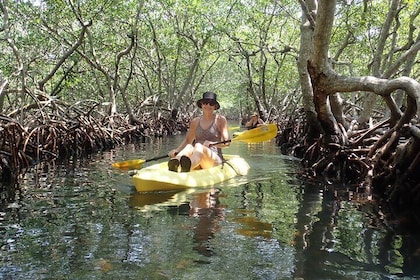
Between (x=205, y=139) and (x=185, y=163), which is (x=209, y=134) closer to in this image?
(x=205, y=139)

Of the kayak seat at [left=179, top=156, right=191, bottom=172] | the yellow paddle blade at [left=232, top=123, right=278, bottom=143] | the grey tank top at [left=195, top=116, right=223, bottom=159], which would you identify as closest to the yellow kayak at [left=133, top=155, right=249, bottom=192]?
the kayak seat at [left=179, top=156, right=191, bottom=172]

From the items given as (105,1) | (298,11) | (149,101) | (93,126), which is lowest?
(93,126)

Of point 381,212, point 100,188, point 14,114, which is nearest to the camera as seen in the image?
point 381,212

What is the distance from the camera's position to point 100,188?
5.91 meters

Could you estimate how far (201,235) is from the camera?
11.9ft

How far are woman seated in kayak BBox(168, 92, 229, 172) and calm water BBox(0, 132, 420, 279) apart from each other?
0.46m

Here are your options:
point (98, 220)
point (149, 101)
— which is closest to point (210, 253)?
point (98, 220)

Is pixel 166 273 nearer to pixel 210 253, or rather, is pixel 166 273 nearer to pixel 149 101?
pixel 210 253

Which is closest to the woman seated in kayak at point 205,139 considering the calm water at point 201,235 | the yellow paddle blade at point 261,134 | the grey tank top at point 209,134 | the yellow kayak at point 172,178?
the grey tank top at point 209,134

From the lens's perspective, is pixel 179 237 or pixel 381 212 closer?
pixel 179 237

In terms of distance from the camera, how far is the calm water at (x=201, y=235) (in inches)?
114

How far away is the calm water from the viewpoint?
2.90m

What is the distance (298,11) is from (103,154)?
9.18 metres

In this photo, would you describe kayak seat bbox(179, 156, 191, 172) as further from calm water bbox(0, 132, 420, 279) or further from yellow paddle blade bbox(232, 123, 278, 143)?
yellow paddle blade bbox(232, 123, 278, 143)
